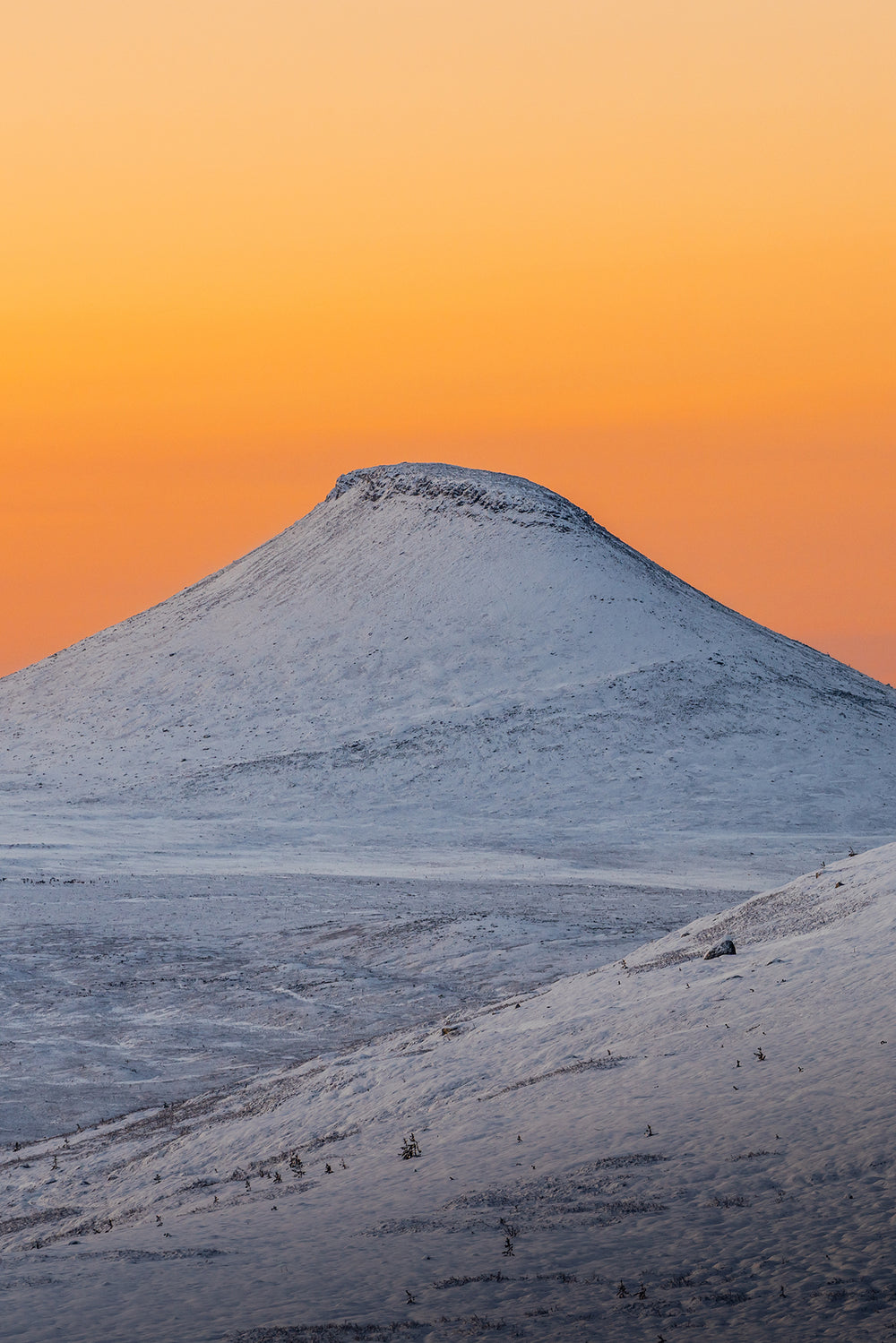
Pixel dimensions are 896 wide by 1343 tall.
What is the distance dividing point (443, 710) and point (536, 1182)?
61071 mm

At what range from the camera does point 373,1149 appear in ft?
36.1

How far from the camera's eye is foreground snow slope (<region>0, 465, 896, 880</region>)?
57.1 metres

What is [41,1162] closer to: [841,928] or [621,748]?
[841,928]

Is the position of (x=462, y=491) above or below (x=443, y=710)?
above

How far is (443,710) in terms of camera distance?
2761 inches

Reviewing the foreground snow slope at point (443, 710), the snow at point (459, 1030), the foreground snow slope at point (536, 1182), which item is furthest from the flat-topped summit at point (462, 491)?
the foreground snow slope at point (536, 1182)

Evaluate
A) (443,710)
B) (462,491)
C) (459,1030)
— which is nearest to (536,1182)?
(459,1030)

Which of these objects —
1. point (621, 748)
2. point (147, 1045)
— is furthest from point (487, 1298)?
point (621, 748)

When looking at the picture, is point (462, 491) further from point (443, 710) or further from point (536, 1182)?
point (536, 1182)

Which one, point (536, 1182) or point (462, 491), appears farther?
point (462, 491)

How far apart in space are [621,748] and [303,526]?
4188 cm

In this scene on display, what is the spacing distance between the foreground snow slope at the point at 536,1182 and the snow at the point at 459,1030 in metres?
0.04

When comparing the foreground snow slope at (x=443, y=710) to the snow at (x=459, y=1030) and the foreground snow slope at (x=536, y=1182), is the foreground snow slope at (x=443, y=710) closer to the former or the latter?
the snow at (x=459, y=1030)

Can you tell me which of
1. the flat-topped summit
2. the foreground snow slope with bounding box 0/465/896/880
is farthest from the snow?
the flat-topped summit
